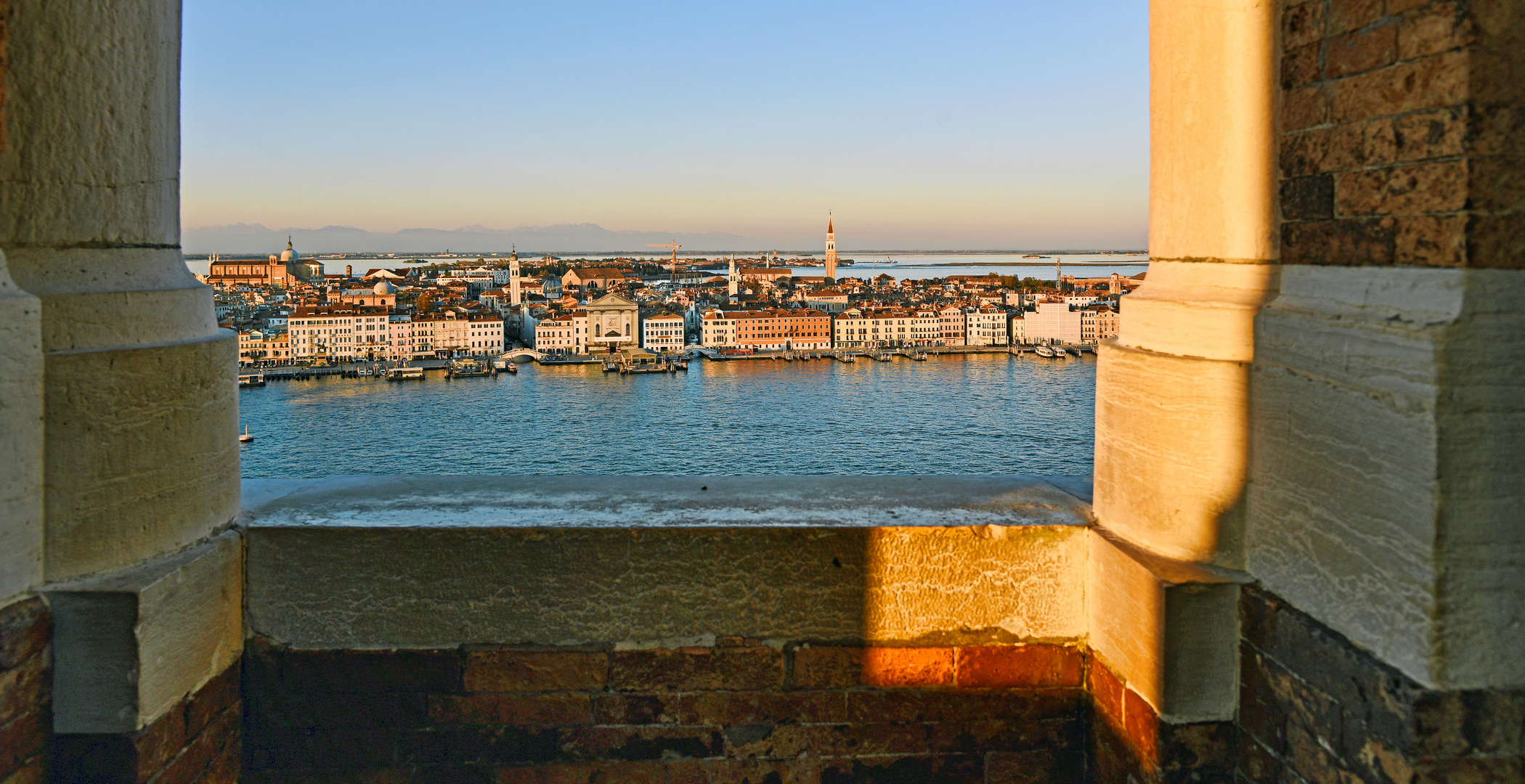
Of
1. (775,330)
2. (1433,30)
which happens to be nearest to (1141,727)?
(1433,30)

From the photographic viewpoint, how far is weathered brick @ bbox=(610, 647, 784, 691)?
3.72ft

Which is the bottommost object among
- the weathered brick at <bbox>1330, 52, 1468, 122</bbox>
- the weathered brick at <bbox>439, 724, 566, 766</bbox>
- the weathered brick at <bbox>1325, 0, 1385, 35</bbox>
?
the weathered brick at <bbox>439, 724, 566, 766</bbox>

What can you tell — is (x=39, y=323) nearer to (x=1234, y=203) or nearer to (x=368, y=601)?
(x=368, y=601)

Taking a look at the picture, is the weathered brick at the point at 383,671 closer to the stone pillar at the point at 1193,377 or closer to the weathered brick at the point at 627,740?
the weathered brick at the point at 627,740

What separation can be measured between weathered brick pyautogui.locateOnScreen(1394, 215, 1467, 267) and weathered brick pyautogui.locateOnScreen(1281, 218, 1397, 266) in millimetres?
12

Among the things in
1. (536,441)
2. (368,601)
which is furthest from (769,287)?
(368,601)

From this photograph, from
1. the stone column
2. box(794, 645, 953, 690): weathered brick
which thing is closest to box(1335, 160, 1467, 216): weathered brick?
box(794, 645, 953, 690): weathered brick

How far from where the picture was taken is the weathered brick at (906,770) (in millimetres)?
1143

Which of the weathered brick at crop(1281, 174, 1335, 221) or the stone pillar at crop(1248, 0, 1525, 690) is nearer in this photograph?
the stone pillar at crop(1248, 0, 1525, 690)

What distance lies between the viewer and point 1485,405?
75 centimetres

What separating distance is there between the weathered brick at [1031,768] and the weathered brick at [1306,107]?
2.37 ft

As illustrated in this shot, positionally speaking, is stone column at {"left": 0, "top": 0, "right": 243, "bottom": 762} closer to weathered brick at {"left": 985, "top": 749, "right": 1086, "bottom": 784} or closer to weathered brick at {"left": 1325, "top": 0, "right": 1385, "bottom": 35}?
weathered brick at {"left": 985, "top": 749, "right": 1086, "bottom": 784}

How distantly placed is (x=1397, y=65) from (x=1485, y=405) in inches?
11.5

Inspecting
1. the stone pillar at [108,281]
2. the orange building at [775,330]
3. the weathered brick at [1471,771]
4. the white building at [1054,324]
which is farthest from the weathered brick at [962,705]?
the white building at [1054,324]
